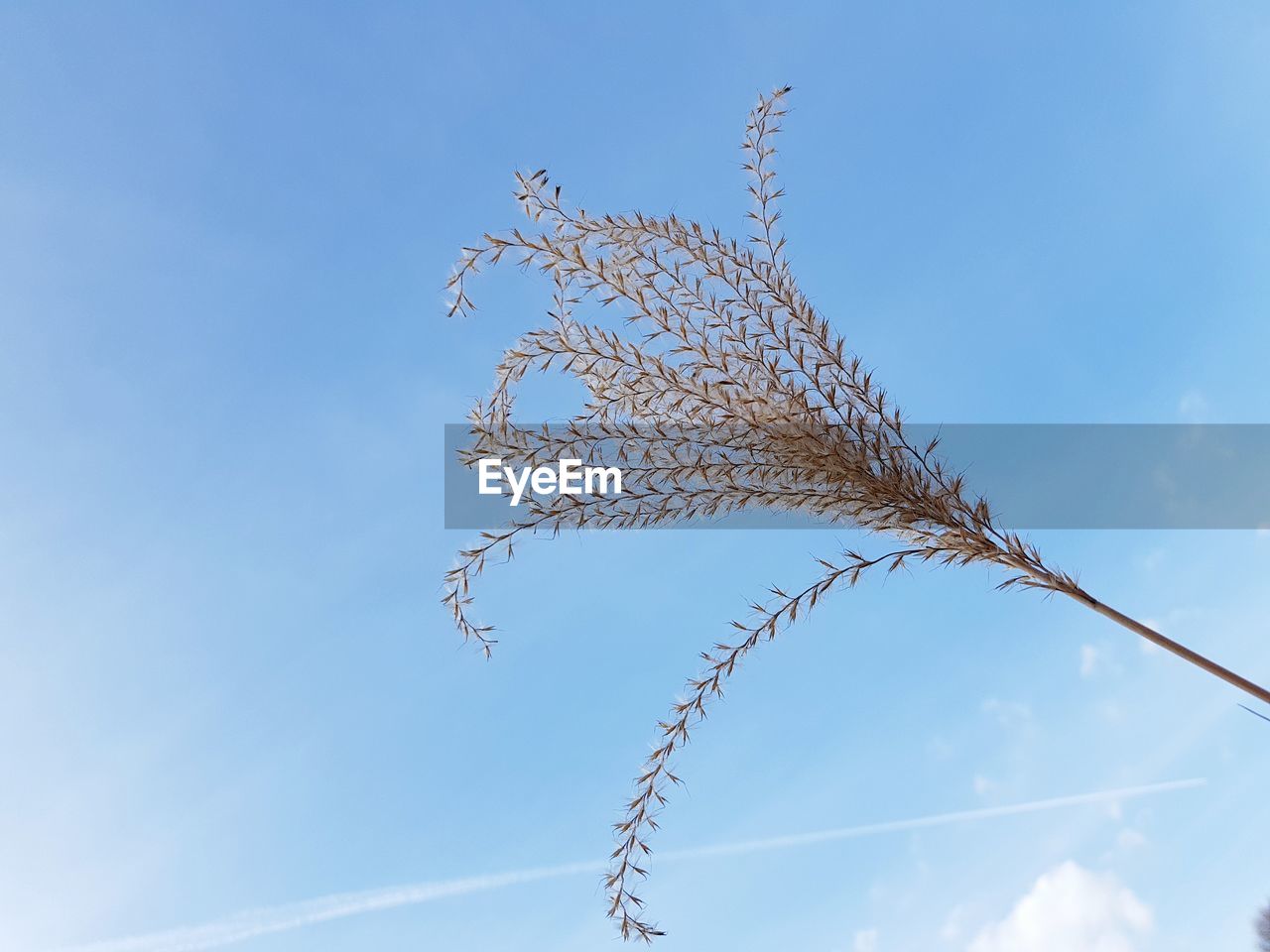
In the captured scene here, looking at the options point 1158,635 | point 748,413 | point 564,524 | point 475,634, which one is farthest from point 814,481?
point 475,634

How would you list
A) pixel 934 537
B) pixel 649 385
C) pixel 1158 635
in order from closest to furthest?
pixel 1158 635, pixel 934 537, pixel 649 385

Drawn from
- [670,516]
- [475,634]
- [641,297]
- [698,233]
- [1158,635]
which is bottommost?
[1158,635]

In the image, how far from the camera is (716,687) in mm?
1997

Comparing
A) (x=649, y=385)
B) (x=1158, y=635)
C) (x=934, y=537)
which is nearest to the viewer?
(x=1158, y=635)

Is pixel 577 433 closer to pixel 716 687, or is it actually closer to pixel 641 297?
pixel 641 297

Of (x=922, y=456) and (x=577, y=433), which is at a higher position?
(x=577, y=433)

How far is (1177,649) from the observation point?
5.22 ft

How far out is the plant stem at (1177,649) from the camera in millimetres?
1543

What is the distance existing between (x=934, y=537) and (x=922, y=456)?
170 mm

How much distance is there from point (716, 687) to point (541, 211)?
112 cm

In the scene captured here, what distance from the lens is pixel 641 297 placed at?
6.60 ft

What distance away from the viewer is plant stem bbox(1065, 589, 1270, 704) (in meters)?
1.54

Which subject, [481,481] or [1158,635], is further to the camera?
[481,481]

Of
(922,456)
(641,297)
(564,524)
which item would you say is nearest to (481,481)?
(564,524)
